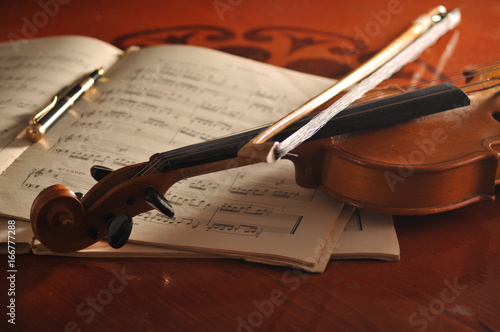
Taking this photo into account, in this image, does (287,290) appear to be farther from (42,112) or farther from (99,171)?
(42,112)

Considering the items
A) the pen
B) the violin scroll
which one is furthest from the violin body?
the pen

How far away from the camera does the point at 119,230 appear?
0.69 metres

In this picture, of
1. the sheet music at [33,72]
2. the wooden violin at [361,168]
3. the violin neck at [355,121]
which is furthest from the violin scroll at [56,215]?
the sheet music at [33,72]

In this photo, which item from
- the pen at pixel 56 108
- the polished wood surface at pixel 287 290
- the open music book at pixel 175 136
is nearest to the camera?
the polished wood surface at pixel 287 290

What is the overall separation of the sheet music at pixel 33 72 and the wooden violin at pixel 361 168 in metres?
0.27

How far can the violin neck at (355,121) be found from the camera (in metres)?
0.77

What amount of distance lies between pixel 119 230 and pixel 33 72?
23.8 inches

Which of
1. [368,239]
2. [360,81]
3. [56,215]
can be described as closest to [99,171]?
[56,215]

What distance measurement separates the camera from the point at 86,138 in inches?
38.8

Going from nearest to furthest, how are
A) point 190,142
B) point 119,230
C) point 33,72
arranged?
1. point 119,230
2. point 190,142
3. point 33,72

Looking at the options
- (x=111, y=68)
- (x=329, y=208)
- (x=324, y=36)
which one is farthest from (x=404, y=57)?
(x=111, y=68)

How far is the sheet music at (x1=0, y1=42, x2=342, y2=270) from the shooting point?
791 mm

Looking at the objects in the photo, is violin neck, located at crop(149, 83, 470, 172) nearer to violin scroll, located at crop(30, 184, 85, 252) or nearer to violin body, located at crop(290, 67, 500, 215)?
violin body, located at crop(290, 67, 500, 215)

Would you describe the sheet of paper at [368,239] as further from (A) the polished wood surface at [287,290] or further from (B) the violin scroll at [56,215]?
(B) the violin scroll at [56,215]
